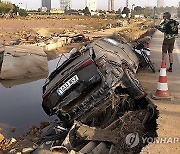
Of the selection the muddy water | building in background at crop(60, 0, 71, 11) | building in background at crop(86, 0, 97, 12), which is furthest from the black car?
building in background at crop(86, 0, 97, 12)

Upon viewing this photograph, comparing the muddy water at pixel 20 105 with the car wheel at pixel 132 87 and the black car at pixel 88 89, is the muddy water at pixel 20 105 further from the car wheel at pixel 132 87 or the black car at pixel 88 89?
the car wheel at pixel 132 87

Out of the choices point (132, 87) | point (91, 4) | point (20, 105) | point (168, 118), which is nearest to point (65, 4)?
point (91, 4)

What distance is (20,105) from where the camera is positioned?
9625 millimetres

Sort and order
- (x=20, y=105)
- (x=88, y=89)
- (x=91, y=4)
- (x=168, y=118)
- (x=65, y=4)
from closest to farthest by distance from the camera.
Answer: (x=168, y=118) < (x=88, y=89) < (x=20, y=105) < (x=91, y=4) < (x=65, y=4)

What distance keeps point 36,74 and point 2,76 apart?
4.79 ft

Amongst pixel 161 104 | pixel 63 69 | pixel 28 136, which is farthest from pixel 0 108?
pixel 161 104

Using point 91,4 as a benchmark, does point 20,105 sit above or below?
below

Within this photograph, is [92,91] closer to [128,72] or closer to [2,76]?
[128,72]

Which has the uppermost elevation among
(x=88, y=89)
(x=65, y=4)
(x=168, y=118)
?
(x=65, y=4)

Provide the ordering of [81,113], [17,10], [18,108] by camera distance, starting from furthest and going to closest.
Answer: [17,10]
[18,108]
[81,113]

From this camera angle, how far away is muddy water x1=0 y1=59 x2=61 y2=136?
814 cm

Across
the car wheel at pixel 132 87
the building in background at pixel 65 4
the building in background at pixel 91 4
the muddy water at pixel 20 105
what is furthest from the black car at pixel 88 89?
the building in background at pixel 91 4

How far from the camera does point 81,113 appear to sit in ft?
20.2

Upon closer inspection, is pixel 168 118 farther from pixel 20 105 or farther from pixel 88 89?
pixel 20 105
